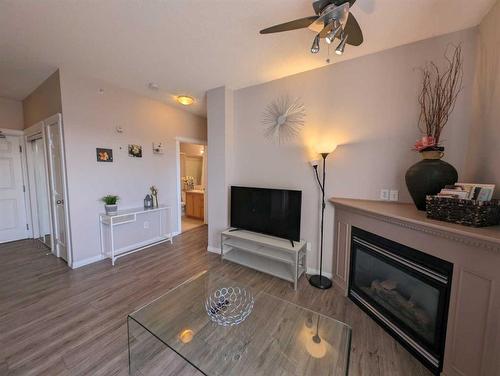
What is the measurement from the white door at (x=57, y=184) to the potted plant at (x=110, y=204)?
1.47 ft

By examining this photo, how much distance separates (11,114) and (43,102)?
1366 millimetres

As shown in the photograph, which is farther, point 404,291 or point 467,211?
point 404,291

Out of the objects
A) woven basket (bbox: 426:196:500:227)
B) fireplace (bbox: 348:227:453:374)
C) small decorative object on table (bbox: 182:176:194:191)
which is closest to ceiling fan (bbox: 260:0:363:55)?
woven basket (bbox: 426:196:500:227)

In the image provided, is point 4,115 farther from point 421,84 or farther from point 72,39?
point 421,84

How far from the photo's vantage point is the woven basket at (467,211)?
1221mm

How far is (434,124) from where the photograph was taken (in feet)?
5.83

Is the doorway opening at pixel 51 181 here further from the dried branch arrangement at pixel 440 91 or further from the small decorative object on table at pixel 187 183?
the dried branch arrangement at pixel 440 91

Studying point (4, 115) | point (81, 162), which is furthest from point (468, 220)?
point (4, 115)

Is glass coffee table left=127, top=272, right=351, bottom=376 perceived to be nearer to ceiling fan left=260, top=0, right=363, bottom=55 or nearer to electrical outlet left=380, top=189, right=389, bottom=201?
electrical outlet left=380, top=189, right=389, bottom=201

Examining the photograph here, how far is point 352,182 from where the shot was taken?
2.32 metres

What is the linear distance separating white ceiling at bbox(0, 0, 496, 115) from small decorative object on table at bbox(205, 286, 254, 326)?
7.86 ft

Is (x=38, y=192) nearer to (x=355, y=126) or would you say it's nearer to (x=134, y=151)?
(x=134, y=151)

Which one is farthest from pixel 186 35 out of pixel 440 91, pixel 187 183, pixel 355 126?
pixel 187 183

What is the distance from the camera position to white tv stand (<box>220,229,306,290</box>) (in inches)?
95.9
